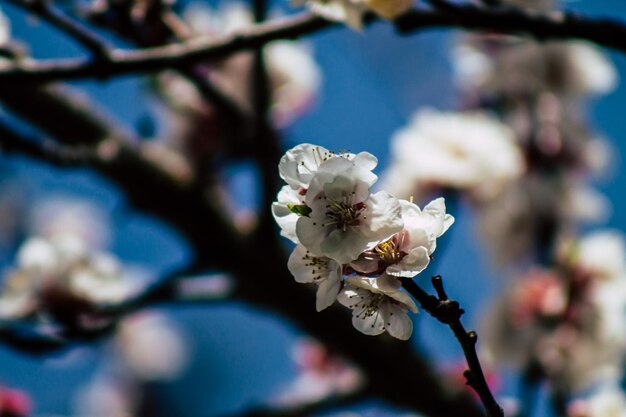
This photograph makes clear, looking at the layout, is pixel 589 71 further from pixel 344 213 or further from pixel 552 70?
pixel 344 213

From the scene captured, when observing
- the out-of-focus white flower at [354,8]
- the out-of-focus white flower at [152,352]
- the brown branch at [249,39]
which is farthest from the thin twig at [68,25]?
the out-of-focus white flower at [152,352]

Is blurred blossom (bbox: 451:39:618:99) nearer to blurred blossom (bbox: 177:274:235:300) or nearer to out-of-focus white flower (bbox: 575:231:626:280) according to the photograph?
out-of-focus white flower (bbox: 575:231:626:280)

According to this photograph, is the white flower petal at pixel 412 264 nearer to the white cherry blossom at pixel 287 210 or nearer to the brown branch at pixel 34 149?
the white cherry blossom at pixel 287 210

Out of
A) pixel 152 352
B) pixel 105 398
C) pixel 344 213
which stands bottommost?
pixel 344 213

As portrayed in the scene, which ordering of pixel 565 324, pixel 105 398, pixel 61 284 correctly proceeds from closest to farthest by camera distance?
pixel 61 284, pixel 565 324, pixel 105 398

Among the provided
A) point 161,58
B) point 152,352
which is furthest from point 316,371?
point 152,352

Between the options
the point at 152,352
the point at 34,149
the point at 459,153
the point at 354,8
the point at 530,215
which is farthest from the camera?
the point at 152,352

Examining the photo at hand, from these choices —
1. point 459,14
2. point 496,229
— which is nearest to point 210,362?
point 496,229
